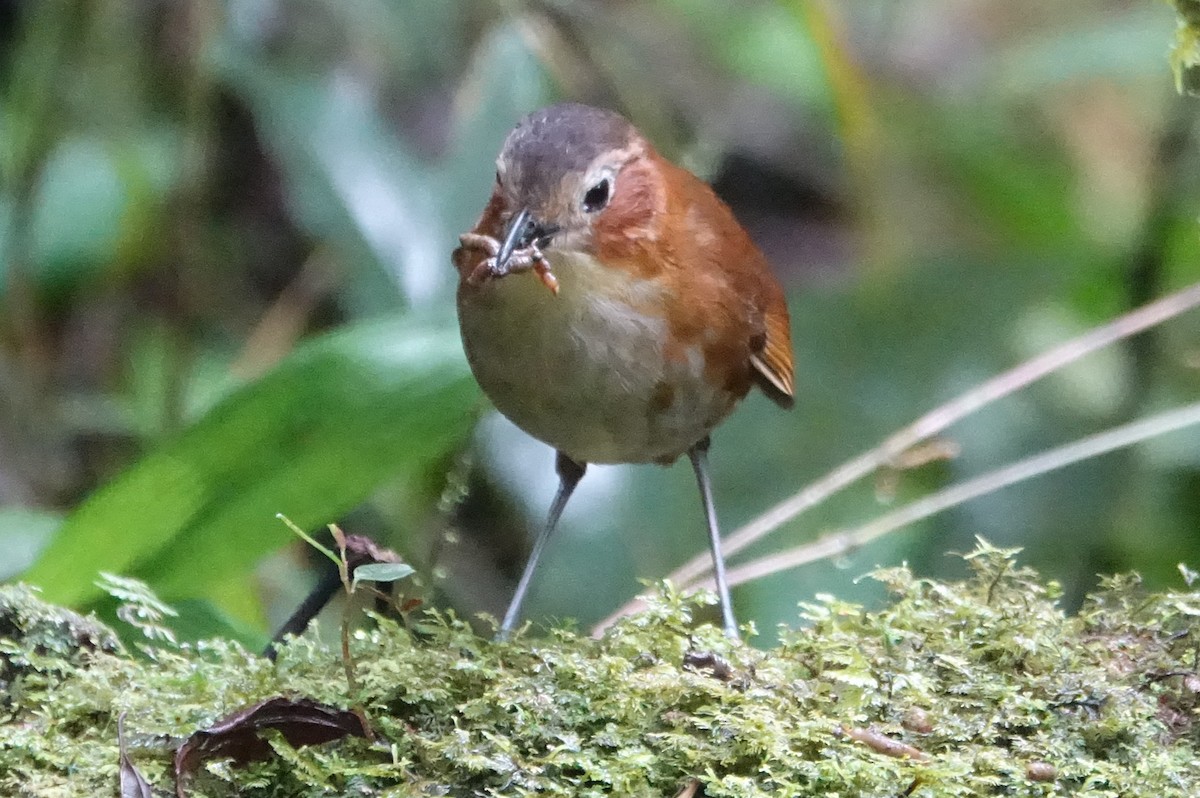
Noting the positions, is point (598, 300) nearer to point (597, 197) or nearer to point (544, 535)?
point (597, 197)

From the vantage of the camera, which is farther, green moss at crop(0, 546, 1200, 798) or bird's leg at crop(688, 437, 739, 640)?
bird's leg at crop(688, 437, 739, 640)

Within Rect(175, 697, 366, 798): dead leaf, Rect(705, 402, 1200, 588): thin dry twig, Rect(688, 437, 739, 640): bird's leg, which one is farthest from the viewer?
Rect(705, 402, 1200, 588): thin dry twig

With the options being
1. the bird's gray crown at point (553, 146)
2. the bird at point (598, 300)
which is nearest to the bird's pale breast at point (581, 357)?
the bird at point (598, 300)

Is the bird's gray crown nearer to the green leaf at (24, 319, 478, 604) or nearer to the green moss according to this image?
the green leaf at (24, 319, 478, 604)

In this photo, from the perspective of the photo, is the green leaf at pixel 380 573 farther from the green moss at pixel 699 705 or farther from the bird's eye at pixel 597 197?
the bird's eye at pixel 597 197

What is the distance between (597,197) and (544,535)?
2.29ft

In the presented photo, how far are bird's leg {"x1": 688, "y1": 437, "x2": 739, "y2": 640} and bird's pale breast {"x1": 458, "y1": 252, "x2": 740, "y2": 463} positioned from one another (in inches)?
10.5

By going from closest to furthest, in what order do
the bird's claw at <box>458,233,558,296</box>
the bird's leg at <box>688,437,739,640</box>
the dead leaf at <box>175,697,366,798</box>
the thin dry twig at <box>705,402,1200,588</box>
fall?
the dead leaf at <box>175,697,366,798</box>
the bird's claw at <box>458,233,558,296</box>
the bird's leg at <box>688,437,739,640</box>
the thin dry twig at <box>705,402,1200,588</box>

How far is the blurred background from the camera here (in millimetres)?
2338

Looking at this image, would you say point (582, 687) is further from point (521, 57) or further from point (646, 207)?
point (521, 57)

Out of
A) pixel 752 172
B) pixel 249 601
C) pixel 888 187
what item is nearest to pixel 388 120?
pixel 752 172

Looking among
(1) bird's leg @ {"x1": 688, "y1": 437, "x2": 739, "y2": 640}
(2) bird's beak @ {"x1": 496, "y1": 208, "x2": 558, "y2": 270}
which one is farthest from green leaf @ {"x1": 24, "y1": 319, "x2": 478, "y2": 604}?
(1) bird's leg @ {"x1": 688, "y1": 437, "x2": 739, "y2": 640}

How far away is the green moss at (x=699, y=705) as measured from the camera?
1.40 meters

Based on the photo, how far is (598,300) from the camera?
2.18 meters
